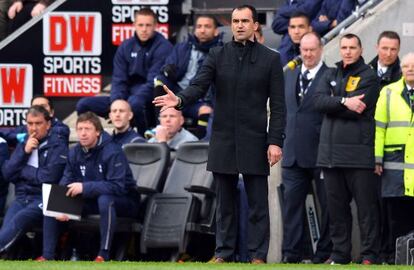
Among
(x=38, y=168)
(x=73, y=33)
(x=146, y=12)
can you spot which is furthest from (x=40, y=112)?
(x=73, y=33)

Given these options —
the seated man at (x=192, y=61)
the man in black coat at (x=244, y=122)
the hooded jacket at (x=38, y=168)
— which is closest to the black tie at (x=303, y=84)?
the seated man at (x=192, y=61)

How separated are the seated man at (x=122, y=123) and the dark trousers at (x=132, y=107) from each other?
2.08 feet

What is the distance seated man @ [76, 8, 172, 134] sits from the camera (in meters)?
18.9

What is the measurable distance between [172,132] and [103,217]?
4.87ft

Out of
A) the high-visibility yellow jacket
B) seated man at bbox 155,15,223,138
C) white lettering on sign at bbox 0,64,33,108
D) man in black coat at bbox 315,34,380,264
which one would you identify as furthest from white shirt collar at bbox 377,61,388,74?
white lettering on sign at bbox 0,64,33,108

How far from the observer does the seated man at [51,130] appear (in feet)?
57.3

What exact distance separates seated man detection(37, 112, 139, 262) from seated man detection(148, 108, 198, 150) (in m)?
0.73

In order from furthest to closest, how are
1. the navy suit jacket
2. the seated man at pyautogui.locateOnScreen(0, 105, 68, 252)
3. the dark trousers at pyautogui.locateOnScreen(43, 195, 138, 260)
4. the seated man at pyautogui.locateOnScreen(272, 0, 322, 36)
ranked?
1. the seated man at pyautogui.locateOnScreen(272, 0, 322, 36)
2. the seated man at pyautogui.locateOnScreen(0, 105, 68, 252)
3. the dark trousers at pyautogui.locateOnScreen(43, 195, 138, 260)
4. the navy suit jacket

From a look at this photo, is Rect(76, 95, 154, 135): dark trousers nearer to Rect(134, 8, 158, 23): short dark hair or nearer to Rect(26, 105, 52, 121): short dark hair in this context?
Rect(134, 8, 158, 23): short dark hair

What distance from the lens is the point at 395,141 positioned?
1566 centimetres

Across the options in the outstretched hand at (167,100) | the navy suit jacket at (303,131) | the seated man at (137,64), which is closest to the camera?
the outstretched hand at (167,100)

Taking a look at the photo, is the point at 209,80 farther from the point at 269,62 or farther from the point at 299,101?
the point at 299,101

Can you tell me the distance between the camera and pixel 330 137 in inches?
613

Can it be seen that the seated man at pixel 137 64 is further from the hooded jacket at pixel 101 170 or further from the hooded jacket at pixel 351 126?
the hooded jacket at pixel 351 126
